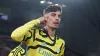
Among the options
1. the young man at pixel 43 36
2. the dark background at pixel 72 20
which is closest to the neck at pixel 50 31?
the young man at pixel 43 36

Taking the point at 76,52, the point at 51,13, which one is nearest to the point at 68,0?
the point at 76,52

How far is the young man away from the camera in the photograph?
7.48 ft

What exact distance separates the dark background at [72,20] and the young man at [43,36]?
1.93 m

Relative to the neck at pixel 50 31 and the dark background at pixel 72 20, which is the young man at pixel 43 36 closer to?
the neck at pixel 50 31

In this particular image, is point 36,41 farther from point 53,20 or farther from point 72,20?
point 72,20

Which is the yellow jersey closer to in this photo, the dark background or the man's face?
the man's face

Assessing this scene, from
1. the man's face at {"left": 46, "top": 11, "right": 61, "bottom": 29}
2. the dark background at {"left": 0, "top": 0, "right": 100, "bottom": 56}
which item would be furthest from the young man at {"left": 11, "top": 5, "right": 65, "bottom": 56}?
the dark background at {"left": 0, "top": 0, "right": 100, "bottom": 56}

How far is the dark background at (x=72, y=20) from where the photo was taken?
4.43m

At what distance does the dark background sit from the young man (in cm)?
193

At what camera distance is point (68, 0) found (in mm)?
4566

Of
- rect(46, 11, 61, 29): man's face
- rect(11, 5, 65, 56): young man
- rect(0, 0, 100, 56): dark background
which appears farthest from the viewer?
rect(0, 0, 100, 56): dark background

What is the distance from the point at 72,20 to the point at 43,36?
6.95 feet

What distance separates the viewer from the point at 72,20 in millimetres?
4469

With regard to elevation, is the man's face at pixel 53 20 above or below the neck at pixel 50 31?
above
